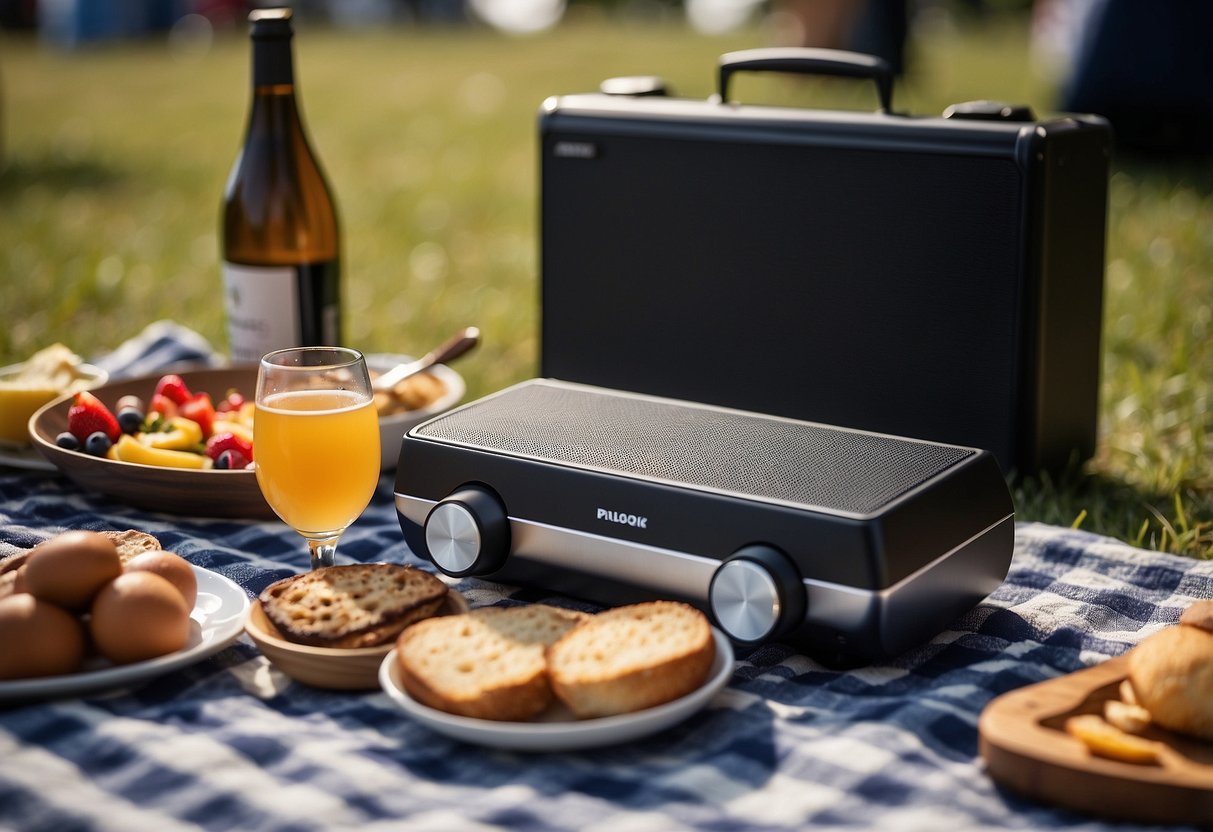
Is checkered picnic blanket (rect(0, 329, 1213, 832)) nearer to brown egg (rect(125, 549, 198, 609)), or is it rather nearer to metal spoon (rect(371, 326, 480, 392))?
brown egg (rect(125, 549, 198, 609))

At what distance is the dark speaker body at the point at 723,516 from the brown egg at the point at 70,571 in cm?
36

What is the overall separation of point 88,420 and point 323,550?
48 cm

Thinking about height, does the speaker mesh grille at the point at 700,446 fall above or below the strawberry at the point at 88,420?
above

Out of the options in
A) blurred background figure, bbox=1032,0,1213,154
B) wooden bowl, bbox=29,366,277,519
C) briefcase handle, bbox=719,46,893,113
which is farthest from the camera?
blurred background figure, bbox=1032,0,1213,154

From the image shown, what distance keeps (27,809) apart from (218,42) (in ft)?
30.7

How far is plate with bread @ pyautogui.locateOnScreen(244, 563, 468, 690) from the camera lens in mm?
1268

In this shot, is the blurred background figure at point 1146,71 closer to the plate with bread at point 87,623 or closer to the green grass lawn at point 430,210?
the green grass lawn at point 430,210

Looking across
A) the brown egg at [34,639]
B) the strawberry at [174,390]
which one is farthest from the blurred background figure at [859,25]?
the brown egg at [34,639]

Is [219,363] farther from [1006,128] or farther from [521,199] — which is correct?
[521,199]

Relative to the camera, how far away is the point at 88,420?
71.2 inches

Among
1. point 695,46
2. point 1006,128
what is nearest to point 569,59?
point 695,46

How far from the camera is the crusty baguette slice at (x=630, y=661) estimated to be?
1158mm

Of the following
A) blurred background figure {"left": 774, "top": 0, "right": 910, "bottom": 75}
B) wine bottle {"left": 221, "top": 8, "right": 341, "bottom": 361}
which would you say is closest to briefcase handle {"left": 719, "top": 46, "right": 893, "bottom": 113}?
wine bottle {"left": 221, "top": 8, "right": 341, "bottom": 361}

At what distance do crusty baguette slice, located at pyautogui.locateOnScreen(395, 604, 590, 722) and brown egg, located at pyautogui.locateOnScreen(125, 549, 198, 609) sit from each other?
226mm
